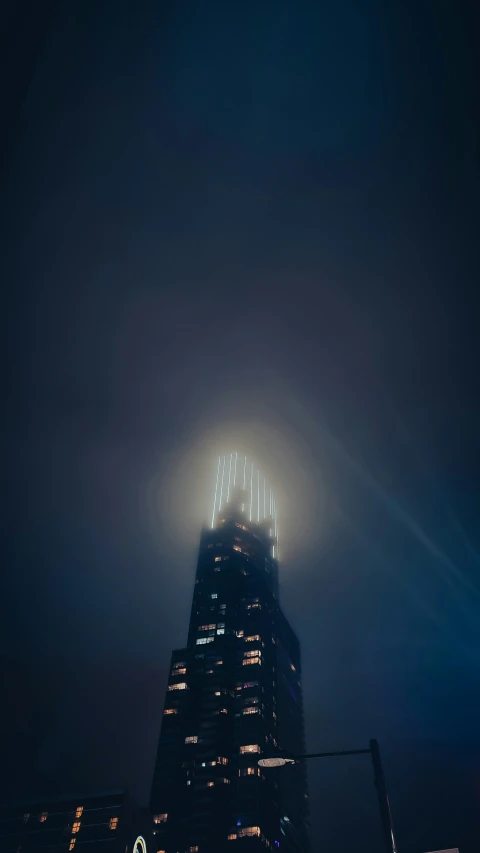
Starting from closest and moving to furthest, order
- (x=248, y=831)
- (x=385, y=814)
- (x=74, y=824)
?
1. (x=385, y=814)
2. (x=74, y=824)
3. (x=248, y=831)

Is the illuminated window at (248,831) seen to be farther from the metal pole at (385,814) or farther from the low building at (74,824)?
the metal pole at (385,814)

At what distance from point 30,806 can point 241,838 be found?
5784 cm

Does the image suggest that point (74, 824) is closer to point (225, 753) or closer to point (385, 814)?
point (225, 753)

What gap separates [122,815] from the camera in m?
134

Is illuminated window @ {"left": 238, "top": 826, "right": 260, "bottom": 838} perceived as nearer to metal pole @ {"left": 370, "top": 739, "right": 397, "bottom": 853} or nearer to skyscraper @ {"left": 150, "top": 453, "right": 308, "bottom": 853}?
skyscraper @ {"left": 150, "top": 453, "right": 308, "bottom": 853}

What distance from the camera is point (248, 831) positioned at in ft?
470

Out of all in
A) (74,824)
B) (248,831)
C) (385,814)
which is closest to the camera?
(385,814)

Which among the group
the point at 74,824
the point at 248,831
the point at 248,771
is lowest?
the point at 248,831

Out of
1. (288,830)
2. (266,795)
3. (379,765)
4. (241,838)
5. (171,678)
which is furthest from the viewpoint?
(171,678)

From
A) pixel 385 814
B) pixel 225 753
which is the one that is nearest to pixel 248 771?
pixel 225 753

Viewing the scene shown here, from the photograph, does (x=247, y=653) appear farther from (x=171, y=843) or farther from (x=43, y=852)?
(x=43, y=852)

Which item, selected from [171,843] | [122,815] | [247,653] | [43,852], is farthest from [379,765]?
[247,653]

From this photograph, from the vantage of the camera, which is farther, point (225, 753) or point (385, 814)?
point (225, 753)

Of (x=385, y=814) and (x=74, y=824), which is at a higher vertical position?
(x=385, y=814)
